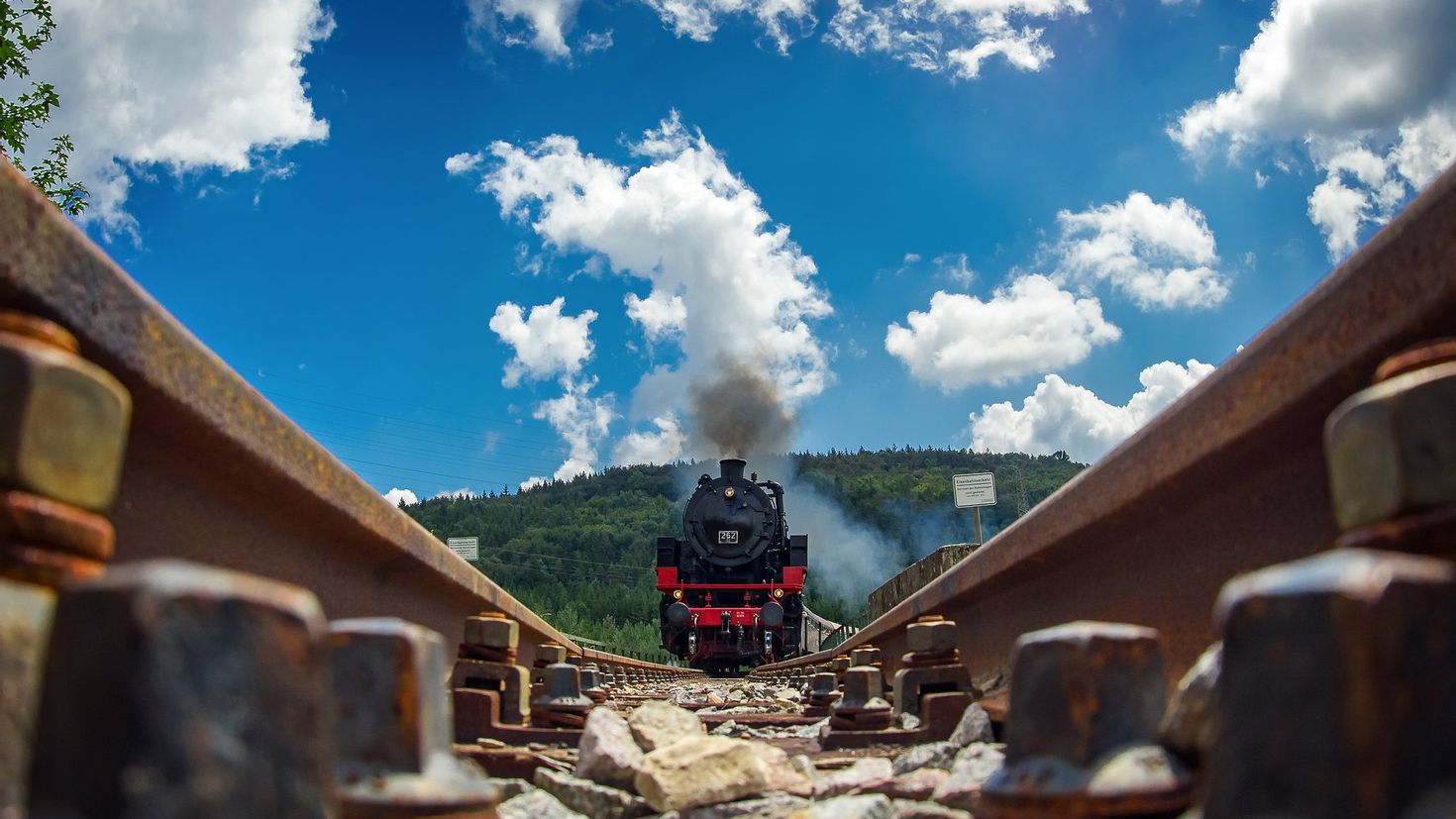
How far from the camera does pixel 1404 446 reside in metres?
1.10

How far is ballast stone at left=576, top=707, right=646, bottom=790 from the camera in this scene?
274cm

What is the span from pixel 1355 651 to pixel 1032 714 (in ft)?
1.55

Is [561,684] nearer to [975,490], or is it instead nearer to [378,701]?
[378,701]

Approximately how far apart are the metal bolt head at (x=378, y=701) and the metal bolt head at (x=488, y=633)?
269 cm

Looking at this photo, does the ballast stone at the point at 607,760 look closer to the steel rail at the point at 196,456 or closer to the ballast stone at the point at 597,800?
the ballast stone at the point at 597,800

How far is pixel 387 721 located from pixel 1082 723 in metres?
0.73

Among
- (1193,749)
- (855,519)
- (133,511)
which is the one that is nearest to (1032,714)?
(1193,749)

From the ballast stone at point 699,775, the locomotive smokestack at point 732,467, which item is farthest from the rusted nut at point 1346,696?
the locomotive smokestack at point 732,467

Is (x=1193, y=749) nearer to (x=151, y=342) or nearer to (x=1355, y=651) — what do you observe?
(x=1355, y=651)

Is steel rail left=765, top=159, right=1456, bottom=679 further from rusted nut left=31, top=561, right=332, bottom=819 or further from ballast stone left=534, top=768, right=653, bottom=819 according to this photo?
rusted nut left=31, top=561, right=332, bottom=819

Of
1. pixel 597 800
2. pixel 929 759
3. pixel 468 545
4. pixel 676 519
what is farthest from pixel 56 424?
pixel 676 519

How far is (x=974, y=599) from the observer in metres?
4.81

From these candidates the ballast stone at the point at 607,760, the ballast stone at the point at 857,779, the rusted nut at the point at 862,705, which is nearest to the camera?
the ballast stone at the point at 857,779

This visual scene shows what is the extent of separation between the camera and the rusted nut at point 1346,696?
30.6 inches
